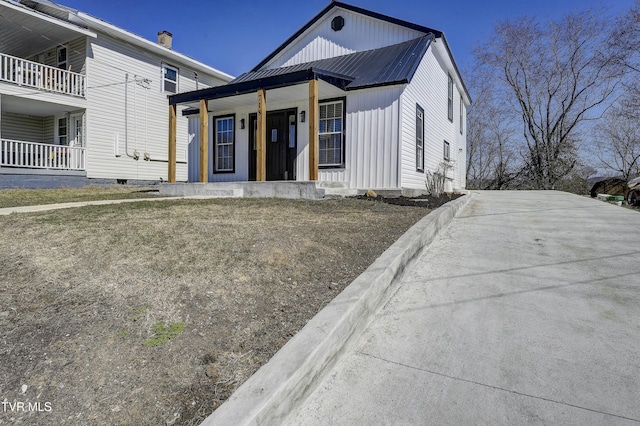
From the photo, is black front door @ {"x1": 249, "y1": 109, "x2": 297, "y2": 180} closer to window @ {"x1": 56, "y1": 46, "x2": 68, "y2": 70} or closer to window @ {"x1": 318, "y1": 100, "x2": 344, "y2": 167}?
window @ {"x1": 318, "y1": 100, "x2": 344, "y2": 167}

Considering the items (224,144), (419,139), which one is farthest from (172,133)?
(419,139)

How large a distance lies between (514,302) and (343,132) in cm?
720

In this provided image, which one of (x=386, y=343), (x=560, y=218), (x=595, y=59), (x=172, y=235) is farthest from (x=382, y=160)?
(x=595, y=59)

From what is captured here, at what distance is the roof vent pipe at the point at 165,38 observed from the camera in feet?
54.1

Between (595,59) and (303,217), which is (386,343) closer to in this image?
(303,217)

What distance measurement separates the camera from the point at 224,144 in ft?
38.0

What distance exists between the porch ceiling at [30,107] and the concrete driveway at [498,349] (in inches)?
589

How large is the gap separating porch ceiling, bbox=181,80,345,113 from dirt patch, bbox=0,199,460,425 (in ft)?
18.5

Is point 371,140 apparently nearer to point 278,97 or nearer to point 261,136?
point 261,136

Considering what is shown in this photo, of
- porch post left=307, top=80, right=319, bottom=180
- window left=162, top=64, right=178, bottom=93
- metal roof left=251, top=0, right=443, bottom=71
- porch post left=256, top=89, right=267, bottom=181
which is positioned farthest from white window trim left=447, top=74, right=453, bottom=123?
window left=162, top=64, right=178, bottom=93

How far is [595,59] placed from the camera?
20.4 meters

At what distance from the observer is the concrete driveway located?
168cm

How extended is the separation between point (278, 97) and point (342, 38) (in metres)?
3.80

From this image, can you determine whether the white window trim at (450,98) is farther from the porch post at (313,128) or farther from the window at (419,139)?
the porch post at (313,128)
